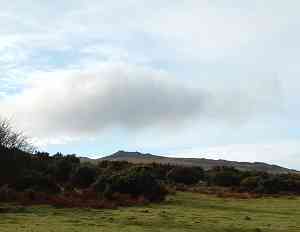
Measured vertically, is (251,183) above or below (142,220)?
above

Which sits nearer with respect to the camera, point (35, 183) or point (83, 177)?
point (35, 183)

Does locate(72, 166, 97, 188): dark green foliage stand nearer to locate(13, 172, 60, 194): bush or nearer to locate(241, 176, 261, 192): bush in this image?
locate(13, 172, 60, 194): bush

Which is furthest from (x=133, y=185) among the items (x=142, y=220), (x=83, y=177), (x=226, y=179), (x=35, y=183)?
(x=226, y=179)

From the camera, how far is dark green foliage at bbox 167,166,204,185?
85.4m

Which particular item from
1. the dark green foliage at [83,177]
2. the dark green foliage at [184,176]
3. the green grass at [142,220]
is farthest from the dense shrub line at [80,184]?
the dark green foliage at [184,176]

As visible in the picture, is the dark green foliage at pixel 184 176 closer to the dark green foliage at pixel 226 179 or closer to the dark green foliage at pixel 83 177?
the dark green foliage at pixel 226 179

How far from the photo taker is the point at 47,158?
81.8 meters

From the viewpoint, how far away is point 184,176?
3396 inches

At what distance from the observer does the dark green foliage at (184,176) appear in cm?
8538

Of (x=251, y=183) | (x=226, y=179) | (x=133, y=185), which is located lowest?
(x=133, y=185)

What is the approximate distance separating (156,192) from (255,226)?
19.9m

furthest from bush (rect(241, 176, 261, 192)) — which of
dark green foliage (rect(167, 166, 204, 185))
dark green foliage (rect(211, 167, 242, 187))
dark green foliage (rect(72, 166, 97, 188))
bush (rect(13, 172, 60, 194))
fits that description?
bush (rect(13, 172, 60, 194))

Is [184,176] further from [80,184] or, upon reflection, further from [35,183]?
[35,183]

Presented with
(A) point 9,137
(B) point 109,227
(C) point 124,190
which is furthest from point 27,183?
(B) point 109,227
